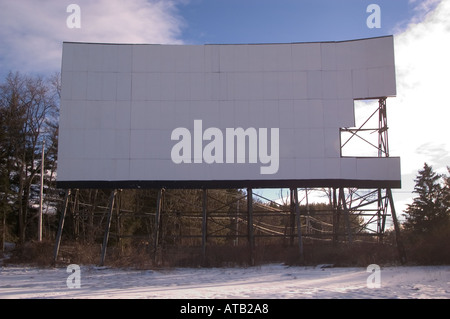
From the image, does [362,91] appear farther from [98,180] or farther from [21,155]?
[21,155]

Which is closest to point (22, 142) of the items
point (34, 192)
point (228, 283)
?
point (34, 192)

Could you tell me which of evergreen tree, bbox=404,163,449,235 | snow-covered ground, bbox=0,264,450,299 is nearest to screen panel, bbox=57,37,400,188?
snow-covered ground, bbox=0,264,450,299

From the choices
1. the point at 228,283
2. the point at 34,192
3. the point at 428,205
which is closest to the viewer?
the point at 228,283

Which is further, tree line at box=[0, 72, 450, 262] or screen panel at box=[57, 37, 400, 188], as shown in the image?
tree line at box=[0, 72, 450, 262]

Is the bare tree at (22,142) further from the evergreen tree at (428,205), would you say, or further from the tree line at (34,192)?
the evergreen tree at (428,205)

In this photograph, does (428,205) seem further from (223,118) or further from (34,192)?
(34,192)

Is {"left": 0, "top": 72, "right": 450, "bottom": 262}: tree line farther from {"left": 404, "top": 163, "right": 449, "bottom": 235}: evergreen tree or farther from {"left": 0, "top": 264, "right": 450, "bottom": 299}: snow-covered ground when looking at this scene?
{"left": 0, "top": 264, "right": 450, "bottom": 299}: snow-covered ground

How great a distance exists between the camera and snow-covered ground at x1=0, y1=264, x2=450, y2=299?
1385 cm

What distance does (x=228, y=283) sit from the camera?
17.0 metres
